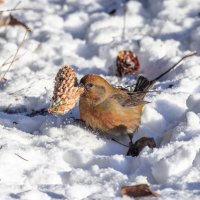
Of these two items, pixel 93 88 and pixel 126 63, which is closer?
pixel 93 88

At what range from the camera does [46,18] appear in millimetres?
6004

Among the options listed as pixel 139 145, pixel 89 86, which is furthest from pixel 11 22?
pixel 139 145

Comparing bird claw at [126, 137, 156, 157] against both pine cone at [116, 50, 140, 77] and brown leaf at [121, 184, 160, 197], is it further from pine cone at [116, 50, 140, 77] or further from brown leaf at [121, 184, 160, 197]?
pine cone at [116, 50, 140, 77]

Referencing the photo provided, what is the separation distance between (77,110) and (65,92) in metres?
0.50

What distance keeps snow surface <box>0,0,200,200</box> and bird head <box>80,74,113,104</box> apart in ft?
A: 0.69

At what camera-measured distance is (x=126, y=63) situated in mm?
4953

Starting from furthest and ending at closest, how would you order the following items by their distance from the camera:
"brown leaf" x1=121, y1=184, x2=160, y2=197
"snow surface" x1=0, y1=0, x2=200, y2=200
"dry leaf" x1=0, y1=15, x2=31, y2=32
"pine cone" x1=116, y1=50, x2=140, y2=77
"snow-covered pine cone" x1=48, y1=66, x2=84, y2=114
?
"dry leaf" x1=0, y1=15, x2=31, y2=32 < "pine cone" x1=116, y1=50, x2=140, y2=77 < "snow-covered pine cone" x1=48, y1=66, x2=84, y2=114 < "snow surface" x1=0, y1=0, x2=200, y2=200 < "brown leaf" x1=121, y1=184, x2=160, y2=197

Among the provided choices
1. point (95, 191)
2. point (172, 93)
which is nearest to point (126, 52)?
point (172, 93)

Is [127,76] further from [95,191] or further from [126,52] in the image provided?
[95,191]

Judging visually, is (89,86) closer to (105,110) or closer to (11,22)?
(105,110)

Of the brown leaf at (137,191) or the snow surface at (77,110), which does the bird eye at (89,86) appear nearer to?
the snow surface at (77,110)

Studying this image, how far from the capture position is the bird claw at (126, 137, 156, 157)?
3.60m

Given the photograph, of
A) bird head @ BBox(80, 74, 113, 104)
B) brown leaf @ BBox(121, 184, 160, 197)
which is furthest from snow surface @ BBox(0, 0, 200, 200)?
bird head @ BBox(80, 74, 113, 104)

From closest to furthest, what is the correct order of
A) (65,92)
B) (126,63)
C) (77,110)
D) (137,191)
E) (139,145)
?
(137,191)
(139,145)
(65,92)
(77,110)
(126,63)
